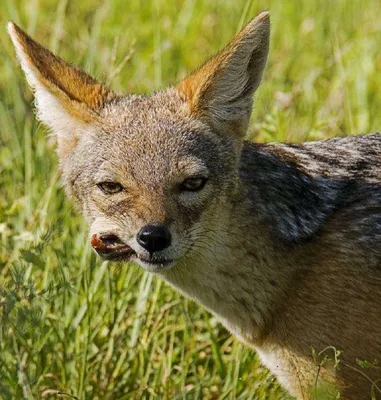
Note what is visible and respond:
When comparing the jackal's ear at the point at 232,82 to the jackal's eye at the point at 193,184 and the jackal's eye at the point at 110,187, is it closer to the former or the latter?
the jackal's eye at the point at 193,184

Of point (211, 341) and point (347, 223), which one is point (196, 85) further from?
point (211, 341)

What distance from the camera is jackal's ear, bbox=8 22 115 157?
6078 mm

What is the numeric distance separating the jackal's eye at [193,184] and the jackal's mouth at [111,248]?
0.43 m

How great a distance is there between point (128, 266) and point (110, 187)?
1.30 m

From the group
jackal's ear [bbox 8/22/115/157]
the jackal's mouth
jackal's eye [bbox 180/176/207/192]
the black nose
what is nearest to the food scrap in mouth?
the jackal's mouth

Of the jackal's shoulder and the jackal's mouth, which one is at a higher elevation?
the jackal's shoulder

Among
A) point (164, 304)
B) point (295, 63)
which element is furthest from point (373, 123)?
point (164, 304)

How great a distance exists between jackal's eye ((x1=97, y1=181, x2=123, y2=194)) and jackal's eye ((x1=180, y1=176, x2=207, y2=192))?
1.09 feet

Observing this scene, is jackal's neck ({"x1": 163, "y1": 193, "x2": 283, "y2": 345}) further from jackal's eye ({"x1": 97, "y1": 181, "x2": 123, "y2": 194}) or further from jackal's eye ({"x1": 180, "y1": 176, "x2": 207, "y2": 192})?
jackal's eye ({"x1": 97, "y1": 181, "x2": 123, "y2": 194})

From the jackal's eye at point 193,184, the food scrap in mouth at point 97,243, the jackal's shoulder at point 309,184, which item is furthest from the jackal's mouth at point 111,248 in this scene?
the jackal's shoulder at point 309,184

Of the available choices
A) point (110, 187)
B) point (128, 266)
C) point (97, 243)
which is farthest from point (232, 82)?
point (128, 266)

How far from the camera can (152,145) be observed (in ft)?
19.0

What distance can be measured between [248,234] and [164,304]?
1.22m

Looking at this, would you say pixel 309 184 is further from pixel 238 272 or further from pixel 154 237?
pixel 154 237
